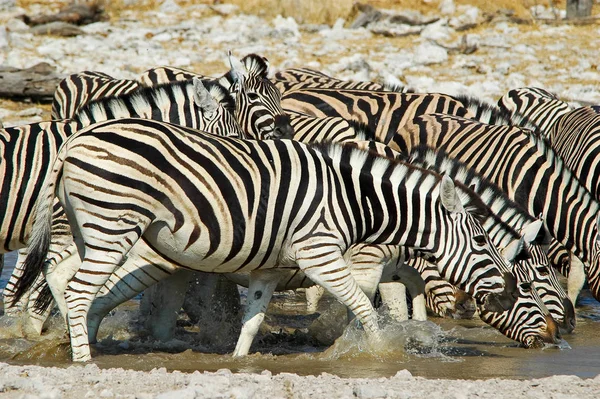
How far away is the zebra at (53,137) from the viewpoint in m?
7.37

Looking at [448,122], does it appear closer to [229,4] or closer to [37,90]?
[37,90]

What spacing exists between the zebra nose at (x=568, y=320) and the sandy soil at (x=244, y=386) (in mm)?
2677

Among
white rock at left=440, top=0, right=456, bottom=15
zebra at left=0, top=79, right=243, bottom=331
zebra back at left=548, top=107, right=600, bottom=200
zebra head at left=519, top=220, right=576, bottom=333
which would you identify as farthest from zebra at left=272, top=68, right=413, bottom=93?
white rock at left=440, top=0, right=456, bottom=15

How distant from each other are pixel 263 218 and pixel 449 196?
1.28 metres

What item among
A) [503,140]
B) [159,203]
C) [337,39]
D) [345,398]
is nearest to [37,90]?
[337,39]

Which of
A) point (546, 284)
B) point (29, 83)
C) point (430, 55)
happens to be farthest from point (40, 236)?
point (430, 55)

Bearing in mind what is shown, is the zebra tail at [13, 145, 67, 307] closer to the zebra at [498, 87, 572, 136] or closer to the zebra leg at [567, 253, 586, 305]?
the zebra leg at [567, 253, 586, 305]

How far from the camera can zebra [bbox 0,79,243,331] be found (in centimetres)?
737

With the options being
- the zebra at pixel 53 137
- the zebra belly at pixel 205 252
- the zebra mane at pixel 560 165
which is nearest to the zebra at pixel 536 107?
the zebra mane at pixel 560 165

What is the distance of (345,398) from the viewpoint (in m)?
4.77

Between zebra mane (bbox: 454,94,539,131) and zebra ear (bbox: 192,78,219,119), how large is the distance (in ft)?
11.2

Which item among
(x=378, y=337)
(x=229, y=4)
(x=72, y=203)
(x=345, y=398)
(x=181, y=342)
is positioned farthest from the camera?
(x=229, y=4)

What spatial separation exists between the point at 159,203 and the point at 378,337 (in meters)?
1.83

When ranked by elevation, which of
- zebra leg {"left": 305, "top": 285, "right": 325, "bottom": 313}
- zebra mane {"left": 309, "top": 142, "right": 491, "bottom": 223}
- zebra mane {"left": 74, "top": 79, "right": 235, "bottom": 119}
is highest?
zebra mane {"left": 74, "top": 79, "right": 235, "bottom": 119}
